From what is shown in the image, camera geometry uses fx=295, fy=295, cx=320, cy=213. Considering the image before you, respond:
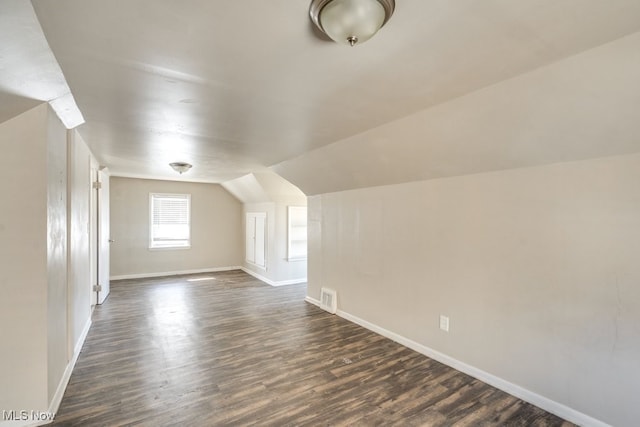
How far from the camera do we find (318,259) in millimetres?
4918

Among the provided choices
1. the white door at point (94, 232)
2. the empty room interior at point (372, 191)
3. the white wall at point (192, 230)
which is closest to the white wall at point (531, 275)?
the empty room interior at point (372, 191)

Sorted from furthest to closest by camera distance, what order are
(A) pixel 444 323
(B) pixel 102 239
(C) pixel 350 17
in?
1. (B) pixel 102 239
2. (A) pixel 444 323
3. (C) pixel 350 17

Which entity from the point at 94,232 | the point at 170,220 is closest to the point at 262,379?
the point at 94,232

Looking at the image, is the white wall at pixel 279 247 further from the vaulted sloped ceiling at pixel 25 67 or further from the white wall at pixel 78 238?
the vaulted sloped ceiling at pixel 25 67

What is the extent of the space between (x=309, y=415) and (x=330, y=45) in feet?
7.93

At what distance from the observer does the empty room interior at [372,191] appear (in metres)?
1.38

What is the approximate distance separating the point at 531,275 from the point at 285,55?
7.93ft

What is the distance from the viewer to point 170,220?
23.4 feet

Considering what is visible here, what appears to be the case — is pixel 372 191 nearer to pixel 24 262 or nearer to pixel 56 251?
pixel 56 251

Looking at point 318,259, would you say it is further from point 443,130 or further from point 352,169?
point 443,130

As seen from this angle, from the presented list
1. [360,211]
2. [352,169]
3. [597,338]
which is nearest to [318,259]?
[360,211]

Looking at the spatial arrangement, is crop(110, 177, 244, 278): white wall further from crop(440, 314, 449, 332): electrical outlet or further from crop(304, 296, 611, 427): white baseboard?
crop(440, 314, 449, 332): electrical outlet

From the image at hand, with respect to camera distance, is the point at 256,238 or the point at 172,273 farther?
the point at 172,273

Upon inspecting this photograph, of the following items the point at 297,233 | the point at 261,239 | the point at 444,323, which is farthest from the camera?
the point at 261,239
